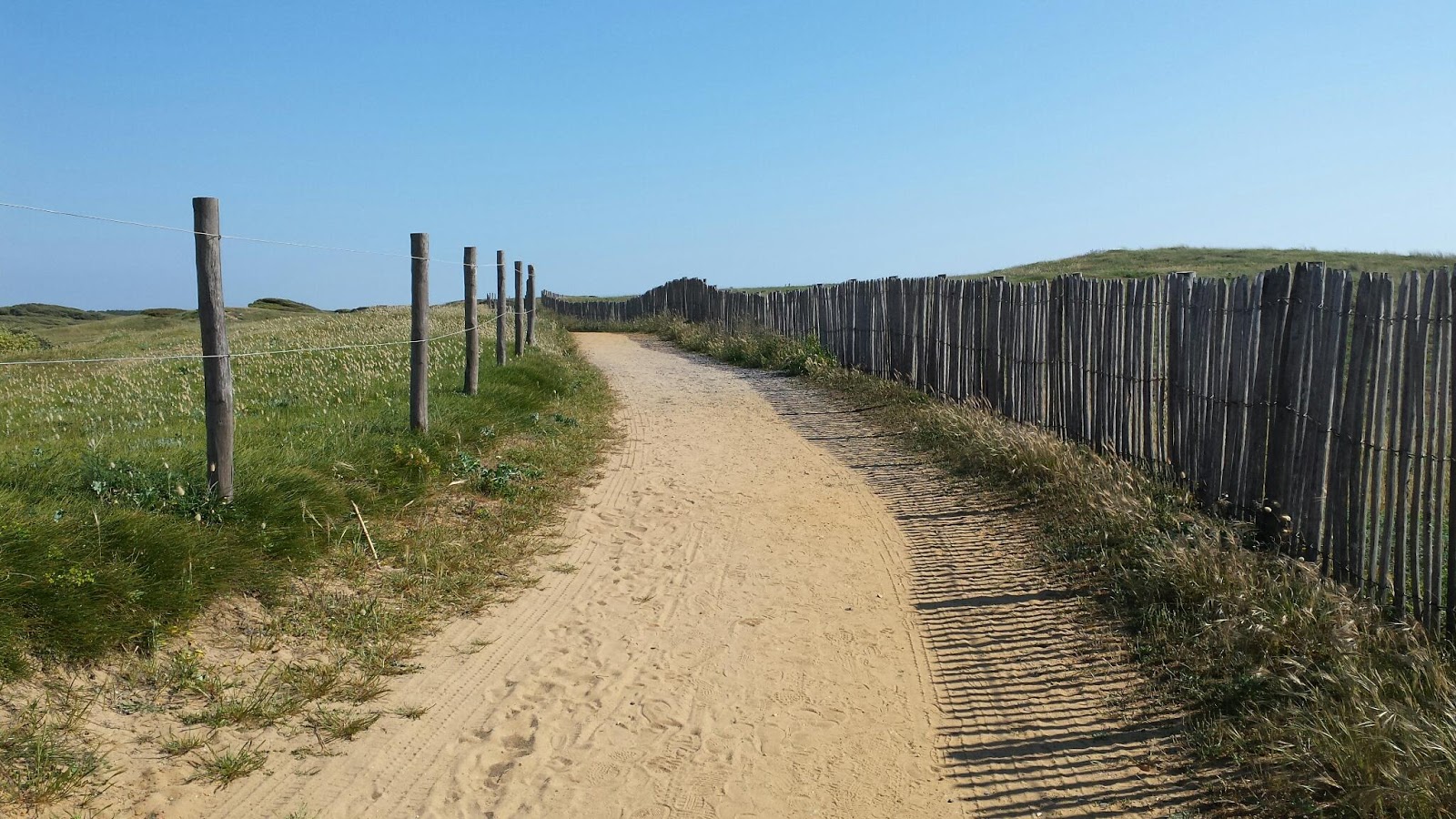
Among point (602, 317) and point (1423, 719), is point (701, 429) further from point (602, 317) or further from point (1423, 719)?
point (602, 317)

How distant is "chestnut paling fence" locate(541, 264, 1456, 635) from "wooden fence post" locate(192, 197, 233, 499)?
19.6 feet

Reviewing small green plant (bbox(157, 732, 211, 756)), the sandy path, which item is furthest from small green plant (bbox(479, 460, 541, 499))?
small green plant (bbox(157, 732, 211, 756))

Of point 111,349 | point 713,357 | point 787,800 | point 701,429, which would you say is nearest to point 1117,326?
point 701,429

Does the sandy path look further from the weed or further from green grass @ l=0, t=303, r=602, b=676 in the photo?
green grass @ l=0, t=303, r=602, b=676

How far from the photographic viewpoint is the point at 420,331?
8.76 m

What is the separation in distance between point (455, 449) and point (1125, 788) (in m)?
6.20

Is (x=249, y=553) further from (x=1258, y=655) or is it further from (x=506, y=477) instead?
(x=1258, y=655)

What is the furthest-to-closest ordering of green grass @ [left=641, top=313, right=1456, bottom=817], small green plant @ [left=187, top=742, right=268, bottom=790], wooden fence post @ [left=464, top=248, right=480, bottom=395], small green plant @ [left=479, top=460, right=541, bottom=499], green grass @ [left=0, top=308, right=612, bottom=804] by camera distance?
1. wooden fence post @ [left=464, top=248, right=480, bottom=395]
2. small green plant @ [left=479, top=460, right=541, bottom=499]
3. green grass @ [left=0, top=308, right=612, bottom=804]
4. small green plant @ [left=187, top=742, right=268, bottom=790]
5. green grass @ [left=641, top=313, right=1456, bottom=817]

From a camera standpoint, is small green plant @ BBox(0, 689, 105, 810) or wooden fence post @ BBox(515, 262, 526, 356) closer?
small green plant @ BBox(0, 689, 105, 810)

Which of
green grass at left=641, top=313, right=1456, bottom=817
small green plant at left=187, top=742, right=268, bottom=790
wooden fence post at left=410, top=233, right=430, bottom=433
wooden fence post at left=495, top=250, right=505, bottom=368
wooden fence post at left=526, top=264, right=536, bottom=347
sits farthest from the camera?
wooden fence post at left=526, top=264, right=536, bottom=347

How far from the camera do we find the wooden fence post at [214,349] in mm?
5559

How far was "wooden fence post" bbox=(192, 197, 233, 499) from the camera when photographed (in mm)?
5559

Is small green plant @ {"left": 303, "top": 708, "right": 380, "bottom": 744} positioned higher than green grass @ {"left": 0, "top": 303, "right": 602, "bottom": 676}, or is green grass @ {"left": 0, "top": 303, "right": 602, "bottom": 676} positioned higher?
green grass @ {"left": 0, "top": 303, "right": 602, "bottom": 676}

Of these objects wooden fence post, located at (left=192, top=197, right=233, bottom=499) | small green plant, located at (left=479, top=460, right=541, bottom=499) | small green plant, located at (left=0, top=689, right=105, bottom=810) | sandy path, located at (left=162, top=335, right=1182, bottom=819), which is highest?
wooden fence post, located at (left=192, top=197, right=233, bottom=499)
